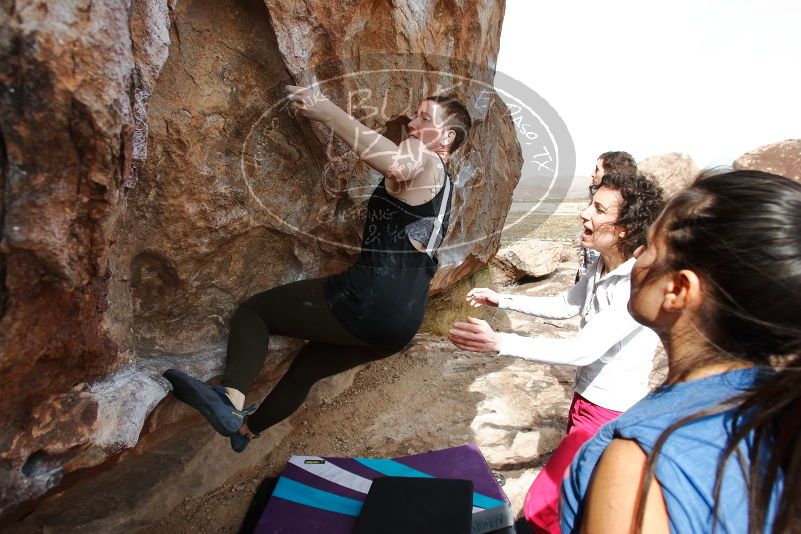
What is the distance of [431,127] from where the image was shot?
2176mm

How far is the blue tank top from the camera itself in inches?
32.1

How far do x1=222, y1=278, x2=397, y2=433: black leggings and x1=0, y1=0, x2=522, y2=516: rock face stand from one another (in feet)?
0.99

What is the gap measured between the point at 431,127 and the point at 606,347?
3.71 feet

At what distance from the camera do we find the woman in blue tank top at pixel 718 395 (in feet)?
2.71

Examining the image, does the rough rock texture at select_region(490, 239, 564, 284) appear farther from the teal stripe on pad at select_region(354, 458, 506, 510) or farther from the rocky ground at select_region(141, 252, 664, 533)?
the teal stripe on pad at select_region(354, 458, 506, 510)

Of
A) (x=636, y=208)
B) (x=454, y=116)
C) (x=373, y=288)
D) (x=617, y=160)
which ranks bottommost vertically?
(x=373, y=288)

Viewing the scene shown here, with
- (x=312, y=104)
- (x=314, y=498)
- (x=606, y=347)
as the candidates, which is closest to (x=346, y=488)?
(x=314, y=498)

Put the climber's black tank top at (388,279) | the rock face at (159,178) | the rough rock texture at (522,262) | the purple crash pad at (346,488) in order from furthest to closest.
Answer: the rough rock texture at (522,262) < the purple crash pad at (346,488) < the climber's black tank top at (388,279) < the rock face at (159,178)

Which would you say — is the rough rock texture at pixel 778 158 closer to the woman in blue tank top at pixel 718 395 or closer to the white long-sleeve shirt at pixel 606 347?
the white long-sleeve shirt at pixel 606 347

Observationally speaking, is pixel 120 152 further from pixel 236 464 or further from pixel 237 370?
pixel 236 464

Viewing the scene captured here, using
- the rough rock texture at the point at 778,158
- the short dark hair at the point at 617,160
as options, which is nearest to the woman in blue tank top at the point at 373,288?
the short dark hair at the point at 617,160

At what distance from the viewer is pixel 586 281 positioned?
8.02ft

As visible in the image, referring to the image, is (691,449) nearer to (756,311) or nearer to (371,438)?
(756,311)

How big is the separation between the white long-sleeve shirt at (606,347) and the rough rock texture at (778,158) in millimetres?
6250
